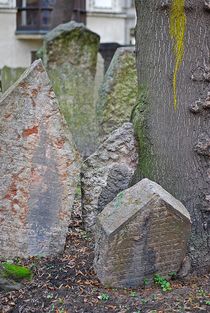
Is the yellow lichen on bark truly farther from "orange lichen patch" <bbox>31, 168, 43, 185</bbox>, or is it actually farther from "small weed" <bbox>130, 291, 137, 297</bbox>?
"small weed" <bbox>130, 291, 137, 297</bbox>

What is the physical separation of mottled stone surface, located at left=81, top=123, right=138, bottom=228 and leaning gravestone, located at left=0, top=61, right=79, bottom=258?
0.46m

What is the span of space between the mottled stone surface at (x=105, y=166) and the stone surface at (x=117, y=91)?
3049 millimetres

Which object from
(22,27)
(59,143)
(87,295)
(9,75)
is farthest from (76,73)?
(22,27)

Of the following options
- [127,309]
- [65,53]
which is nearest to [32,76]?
[127,309]

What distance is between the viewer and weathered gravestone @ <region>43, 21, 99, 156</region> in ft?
28.7

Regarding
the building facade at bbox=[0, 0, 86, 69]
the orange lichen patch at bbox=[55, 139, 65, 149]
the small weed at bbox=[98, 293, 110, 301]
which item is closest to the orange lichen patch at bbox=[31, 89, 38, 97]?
the orange lichen patch at bbox=[55, 139, 65, 149]

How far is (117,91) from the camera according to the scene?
26.6 ft

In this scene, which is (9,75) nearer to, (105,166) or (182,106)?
(105,166)

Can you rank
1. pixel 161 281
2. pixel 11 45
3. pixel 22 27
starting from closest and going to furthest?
pixel 161 281
pixel 11 45
pixel 22 27

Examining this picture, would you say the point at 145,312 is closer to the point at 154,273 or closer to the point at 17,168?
the point at 154,273

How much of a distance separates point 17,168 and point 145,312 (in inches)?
54.3

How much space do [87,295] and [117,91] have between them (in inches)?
184

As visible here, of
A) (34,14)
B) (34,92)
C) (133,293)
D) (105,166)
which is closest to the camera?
(133,293)

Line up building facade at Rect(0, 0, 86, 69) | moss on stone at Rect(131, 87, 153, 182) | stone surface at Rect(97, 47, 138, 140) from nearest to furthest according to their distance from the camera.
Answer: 1. moss on stone at Rect(131, 87, 153, 182)
2. stone surface at Rect(97, 47, 138, 140)
3. building facade at Rect(0, 0, 86, 69)
